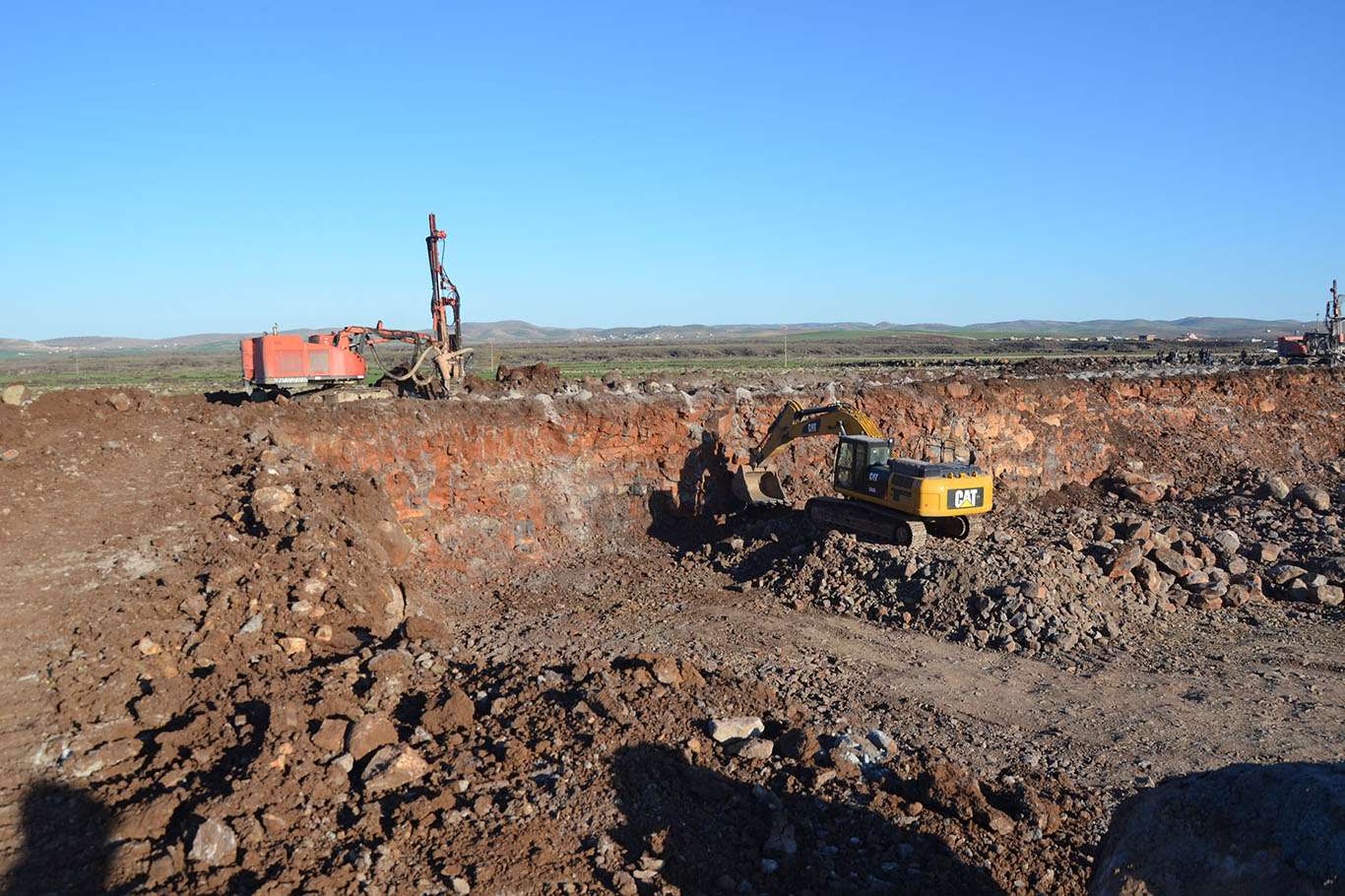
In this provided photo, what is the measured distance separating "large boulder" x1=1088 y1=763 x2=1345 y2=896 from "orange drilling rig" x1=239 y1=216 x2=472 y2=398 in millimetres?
15599

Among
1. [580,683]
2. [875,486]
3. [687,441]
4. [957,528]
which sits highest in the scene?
[687,441]

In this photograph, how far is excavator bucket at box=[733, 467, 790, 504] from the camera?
1612cm

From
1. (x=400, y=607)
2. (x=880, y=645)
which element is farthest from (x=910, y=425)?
(x=400, y=607)

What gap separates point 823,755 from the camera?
7770 millimetres

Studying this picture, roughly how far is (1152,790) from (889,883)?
207 centimetres

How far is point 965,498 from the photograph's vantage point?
44.2 feet

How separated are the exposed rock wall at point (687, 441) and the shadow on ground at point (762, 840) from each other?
8180 millimetres

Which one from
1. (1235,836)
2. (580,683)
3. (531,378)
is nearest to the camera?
(1235,836)

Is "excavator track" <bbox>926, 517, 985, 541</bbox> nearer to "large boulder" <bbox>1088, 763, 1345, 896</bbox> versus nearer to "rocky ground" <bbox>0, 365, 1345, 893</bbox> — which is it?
"rocky ground" <bbox>0, 365, 1345, 893</bbox>

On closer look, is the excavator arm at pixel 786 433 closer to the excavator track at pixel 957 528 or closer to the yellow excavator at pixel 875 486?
the yellow excavator at pixel 875 486

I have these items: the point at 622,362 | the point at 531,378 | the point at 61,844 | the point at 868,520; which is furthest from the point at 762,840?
the point at 622,362

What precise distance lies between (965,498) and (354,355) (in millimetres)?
11755

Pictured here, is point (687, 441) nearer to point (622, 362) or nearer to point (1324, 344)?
point (1324, 344)

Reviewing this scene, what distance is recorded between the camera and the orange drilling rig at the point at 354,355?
661 inches
